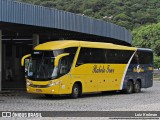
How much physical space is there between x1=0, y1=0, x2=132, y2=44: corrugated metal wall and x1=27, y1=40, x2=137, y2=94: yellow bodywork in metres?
1.77

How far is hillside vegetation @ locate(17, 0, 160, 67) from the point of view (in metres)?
73.4

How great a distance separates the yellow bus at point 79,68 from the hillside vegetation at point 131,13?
39.8 metres

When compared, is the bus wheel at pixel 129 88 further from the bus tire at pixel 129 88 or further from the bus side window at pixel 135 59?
the bus side window at pixel 135 59

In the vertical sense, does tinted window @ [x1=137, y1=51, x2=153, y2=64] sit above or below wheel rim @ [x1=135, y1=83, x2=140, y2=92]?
above

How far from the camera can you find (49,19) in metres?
24.9

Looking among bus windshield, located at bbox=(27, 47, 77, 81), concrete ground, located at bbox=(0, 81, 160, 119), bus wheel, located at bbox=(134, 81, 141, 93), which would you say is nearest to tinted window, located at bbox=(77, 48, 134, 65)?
bus windshield, located at bbox=(27, 47, 77, 81)

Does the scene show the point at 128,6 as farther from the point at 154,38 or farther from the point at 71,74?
the point at 71,74

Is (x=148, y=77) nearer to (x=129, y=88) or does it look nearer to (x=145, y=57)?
(x=145, y=57)

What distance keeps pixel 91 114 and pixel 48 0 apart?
2062 inches

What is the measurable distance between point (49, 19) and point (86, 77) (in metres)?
4.09

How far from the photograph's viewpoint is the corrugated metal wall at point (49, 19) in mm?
22144

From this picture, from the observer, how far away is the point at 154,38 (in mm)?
91312

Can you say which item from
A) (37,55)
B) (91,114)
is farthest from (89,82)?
(91,114)

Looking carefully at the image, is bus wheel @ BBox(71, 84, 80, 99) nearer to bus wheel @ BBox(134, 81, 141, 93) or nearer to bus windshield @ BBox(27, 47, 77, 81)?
bus windshield @ BBox(27, 47, 77, 81)
